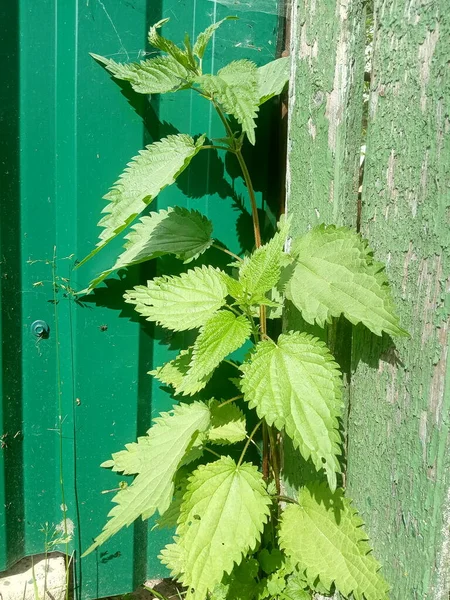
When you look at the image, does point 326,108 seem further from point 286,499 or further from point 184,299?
point 286,499

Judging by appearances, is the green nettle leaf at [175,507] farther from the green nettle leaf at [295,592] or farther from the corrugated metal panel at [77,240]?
the green nettle leaf at [295,592]

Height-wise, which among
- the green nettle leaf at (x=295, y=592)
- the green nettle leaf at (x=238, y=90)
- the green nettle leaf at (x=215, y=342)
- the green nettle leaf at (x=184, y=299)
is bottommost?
the green nettle leaf at (x=295, y=592)

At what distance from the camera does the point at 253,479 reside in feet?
5.11

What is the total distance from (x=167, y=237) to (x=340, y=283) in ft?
1.93

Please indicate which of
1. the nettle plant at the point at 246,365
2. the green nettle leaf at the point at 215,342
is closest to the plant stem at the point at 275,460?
the nettle plant at the point at 246,365

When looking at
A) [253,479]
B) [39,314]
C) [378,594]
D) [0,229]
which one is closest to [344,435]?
[253,479]

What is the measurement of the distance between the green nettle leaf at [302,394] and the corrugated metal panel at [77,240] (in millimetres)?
666

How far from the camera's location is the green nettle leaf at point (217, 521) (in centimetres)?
143

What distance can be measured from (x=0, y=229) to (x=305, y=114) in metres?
1.00

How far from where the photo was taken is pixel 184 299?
155 centimetres

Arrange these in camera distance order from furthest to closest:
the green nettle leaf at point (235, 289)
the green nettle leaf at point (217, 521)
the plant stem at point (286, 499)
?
the plant stem at point (286, 499)
the green nettle leaf at point (235, 289)
the green nettle leaf at point (217, 521)

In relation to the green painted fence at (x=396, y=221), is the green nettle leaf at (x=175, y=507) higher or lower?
lower

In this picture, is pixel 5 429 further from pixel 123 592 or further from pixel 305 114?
pixel 305 114

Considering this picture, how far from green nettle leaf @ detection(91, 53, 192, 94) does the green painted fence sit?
0.36m
